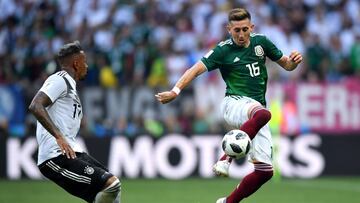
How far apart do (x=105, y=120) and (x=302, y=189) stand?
15.6 ft

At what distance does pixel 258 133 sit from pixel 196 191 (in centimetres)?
551

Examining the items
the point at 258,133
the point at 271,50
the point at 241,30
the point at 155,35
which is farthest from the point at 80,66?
the point at 155,35

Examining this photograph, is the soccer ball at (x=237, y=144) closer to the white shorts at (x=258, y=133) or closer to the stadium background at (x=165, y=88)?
the white shorts at (x=258, y=133)

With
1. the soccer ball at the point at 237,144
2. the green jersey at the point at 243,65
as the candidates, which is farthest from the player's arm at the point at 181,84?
the soccer ball at the point at 237,144

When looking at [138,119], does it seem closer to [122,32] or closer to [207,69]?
[122,32]

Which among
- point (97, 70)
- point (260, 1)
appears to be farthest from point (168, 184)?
point (260, 1)

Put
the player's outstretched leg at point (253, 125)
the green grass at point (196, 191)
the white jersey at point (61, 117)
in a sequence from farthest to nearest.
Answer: the green grass at point (196, 191) → the player's outstretched leg at point (253, 125) → the white jersey at point (61, 117)

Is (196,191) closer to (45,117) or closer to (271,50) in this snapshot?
(271,50)

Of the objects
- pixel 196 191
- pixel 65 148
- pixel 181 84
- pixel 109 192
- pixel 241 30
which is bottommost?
pixel 196 191

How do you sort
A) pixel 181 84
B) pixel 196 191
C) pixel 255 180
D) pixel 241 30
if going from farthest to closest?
pixel 196 191 → pixel 255 180 → pixel 241 30 → pixel 181 84

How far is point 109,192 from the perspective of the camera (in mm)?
9125

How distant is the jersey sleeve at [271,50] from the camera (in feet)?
35.1

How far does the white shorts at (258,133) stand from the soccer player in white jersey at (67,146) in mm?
1886

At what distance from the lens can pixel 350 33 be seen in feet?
71.3
